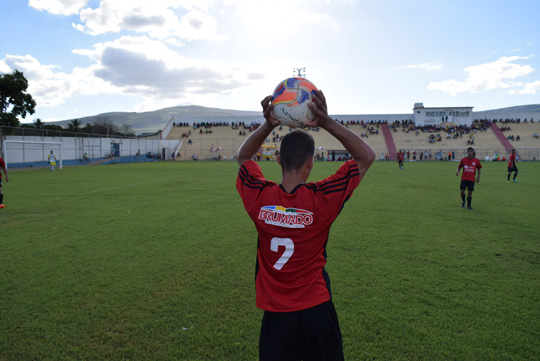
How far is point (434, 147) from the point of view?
59.7 meters

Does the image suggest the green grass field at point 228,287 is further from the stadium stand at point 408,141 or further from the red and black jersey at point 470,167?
the stadium stand at point 408,141

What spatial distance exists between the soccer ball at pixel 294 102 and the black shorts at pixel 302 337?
3.90 ft

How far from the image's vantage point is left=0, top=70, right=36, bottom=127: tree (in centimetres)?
3572

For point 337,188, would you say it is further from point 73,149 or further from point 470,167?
point 73,149

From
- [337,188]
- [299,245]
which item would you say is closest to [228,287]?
[299,245]

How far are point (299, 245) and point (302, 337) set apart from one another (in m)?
0.54

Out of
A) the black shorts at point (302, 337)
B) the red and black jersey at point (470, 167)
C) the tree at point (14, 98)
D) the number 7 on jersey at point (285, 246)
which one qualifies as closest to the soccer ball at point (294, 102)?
the number 7 on jersey at point (285, 246)

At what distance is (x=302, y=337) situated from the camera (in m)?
2.07

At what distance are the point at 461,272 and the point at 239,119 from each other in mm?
75014

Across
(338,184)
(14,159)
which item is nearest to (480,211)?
(338,184)

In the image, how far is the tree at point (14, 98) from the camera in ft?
117

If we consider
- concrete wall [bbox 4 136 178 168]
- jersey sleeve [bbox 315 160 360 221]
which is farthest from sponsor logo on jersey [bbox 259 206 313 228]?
concrete wall [bbox 4 136 178 168]

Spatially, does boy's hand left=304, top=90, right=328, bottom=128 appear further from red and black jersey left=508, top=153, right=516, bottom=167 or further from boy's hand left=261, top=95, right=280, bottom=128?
red and black jersey left=508, top=153, right=516, bottom=167

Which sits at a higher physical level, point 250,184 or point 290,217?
point 250,184
